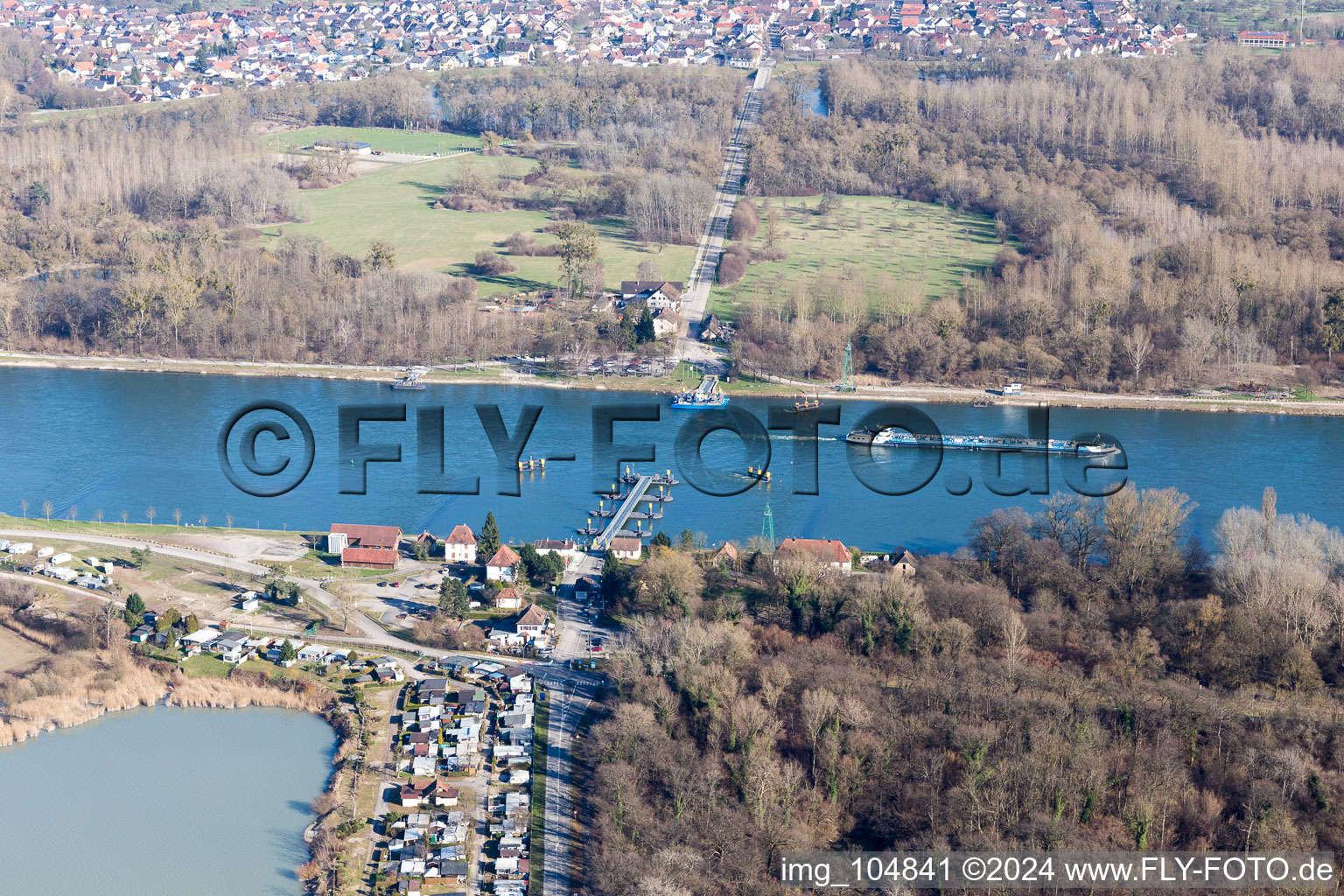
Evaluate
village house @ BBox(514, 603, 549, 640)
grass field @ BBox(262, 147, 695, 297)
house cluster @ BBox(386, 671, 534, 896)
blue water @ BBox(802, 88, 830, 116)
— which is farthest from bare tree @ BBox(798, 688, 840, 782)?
blue water @ BBox(802, 88, 830, 116)

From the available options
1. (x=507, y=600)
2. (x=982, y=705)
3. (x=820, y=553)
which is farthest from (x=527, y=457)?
(x=982, y=705)

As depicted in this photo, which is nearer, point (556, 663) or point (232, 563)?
point (556, 663)

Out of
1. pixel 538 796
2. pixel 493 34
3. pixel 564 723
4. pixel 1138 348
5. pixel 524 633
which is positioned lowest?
pixel 538 796

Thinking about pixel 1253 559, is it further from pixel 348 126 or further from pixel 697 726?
pixel 348 126

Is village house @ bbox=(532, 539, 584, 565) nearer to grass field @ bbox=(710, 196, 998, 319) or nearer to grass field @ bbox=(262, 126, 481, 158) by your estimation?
grass field @ bbox=(710, 196, 998, 319)

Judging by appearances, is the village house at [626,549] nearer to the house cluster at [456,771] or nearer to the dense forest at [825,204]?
the house cluster at [456,771]

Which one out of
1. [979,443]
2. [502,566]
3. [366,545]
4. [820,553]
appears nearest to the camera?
[502,566]

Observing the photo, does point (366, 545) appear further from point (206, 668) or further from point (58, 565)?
point (58, 565)
